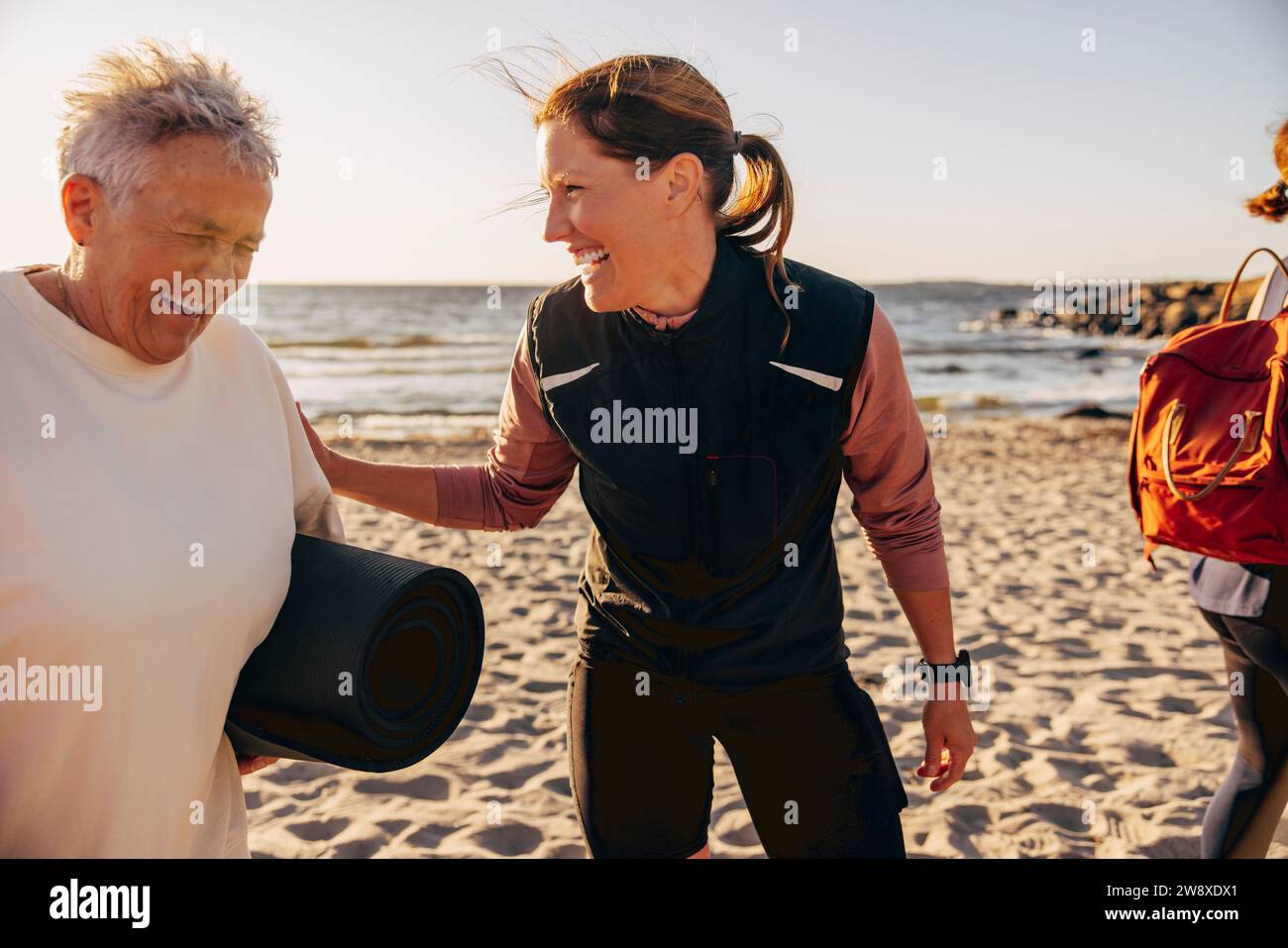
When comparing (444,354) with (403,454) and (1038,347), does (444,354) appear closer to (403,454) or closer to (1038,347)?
(403,454)

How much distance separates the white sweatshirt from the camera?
1484 mm

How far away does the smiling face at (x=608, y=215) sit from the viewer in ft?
6.31

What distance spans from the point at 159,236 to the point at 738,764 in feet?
4.71

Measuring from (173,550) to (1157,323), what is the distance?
37.8 metres

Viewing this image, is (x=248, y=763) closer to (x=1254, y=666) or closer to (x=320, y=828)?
(x=320, y=828)

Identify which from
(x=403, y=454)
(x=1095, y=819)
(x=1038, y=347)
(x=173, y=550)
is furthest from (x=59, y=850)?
(x=1038, y=347)

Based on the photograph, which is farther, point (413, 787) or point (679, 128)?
point (413, 787)

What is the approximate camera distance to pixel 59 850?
1.60 metres

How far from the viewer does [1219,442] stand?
7.82 ft

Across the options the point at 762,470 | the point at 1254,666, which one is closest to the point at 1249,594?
the point at 1254,666

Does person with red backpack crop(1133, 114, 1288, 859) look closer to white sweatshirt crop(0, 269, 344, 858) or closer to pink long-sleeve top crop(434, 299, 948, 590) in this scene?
pink long-sleeve top crop(434, 299, 948, 590)

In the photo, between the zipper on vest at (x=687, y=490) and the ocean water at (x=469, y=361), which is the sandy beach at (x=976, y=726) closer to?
the zipper on vest at (x=687, y=490)

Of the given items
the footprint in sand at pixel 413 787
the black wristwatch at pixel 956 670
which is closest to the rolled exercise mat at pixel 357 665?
the black wristwatch at pixel 956 670

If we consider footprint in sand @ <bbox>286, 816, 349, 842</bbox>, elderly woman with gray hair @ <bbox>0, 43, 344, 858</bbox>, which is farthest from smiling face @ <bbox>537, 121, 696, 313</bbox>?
footprint in sand @ <bbox>286, 816, 349, 842</bbox>
